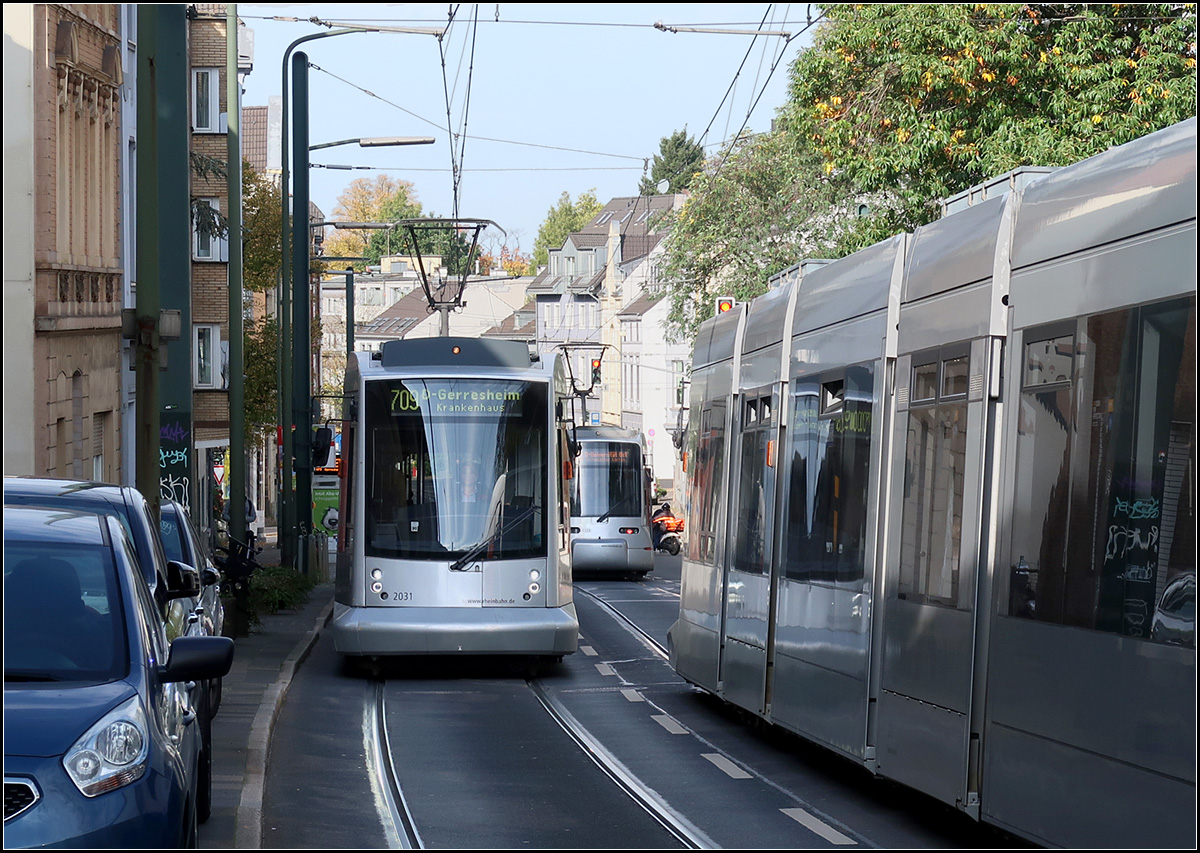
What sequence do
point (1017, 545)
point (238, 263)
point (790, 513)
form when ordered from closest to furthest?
1. point (1017, 545)
2. point (790, 513)
3. point (238, 263)

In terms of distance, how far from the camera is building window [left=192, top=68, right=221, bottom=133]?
152ft

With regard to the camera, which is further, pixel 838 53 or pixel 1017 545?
pixel 838 53

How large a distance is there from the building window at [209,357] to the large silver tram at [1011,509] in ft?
120

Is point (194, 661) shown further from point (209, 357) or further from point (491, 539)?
point (209, 357)

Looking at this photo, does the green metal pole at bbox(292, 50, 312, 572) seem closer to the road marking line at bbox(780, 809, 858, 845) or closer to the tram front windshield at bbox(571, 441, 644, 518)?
the tram front windshield at bbox(571, 441, 644, 518)

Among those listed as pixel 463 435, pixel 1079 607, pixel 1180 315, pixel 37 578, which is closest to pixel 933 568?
pixel 1079 607

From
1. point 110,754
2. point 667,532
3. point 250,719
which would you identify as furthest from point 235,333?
point 667,532

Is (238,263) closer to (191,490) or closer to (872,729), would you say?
(191,490)

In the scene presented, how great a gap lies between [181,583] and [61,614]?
321 centimetres

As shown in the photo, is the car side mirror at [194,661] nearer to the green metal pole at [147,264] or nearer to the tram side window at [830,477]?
the tram side window at [830,477]

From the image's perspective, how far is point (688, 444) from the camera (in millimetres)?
15477

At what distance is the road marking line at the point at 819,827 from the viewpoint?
8.50 meters

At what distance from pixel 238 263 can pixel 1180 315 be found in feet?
59.5

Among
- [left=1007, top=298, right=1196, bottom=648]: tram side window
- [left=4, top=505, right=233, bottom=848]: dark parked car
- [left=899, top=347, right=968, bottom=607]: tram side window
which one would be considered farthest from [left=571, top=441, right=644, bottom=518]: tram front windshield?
[left=1007, top=298, right=1196, bottom=648]: tram side window
